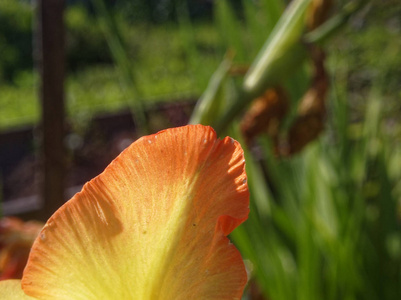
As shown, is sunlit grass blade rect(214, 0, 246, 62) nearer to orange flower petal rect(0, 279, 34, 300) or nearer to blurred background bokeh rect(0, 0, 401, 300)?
blurred background bokeh rect(0, 0, 401, 300)

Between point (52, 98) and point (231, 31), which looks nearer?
point (52, 98)

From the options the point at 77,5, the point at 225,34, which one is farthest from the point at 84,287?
the point at 77,5

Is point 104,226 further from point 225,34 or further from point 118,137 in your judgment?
point 118,137

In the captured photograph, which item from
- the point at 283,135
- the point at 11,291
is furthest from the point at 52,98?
the point at 11,291

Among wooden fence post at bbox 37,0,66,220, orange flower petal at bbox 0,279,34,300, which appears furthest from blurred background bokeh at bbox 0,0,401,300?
orange flower petal at bbox 0,279,34,300

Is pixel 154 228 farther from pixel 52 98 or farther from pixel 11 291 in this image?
pixel 52 98

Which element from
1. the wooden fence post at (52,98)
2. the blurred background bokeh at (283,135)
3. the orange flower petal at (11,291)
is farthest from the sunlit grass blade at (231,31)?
the orange flower petal at (11,291)

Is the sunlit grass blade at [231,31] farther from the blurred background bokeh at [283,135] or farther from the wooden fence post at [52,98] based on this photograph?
the wooden fence post at [52,98]
